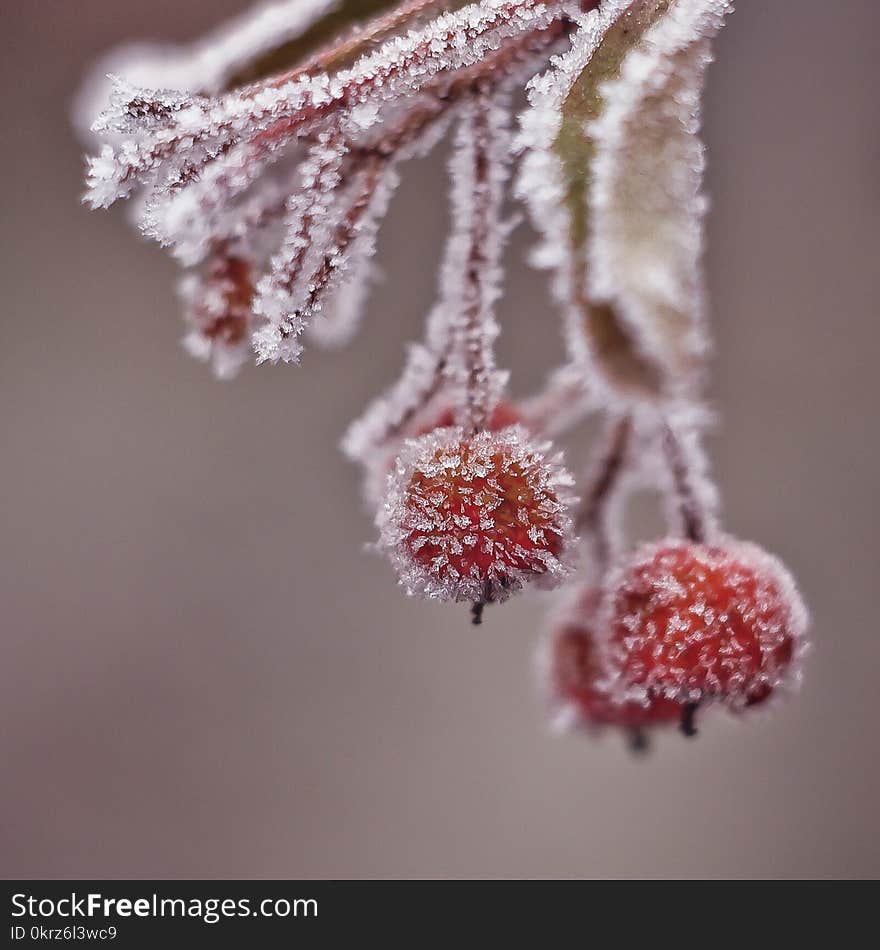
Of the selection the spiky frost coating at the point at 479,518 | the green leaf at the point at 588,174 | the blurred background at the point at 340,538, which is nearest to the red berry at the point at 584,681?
the spiky frost coating at the point at 479,518

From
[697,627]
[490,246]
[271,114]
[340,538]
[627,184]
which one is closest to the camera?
[627,184]

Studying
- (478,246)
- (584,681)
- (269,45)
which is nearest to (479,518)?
(478,246)

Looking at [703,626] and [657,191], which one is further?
[703,626]

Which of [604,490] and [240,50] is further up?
[240,50]

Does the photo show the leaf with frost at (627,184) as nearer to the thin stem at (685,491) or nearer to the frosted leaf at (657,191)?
the frosted leaf at (657,191)

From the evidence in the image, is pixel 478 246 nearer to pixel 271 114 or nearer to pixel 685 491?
pixel 271 114

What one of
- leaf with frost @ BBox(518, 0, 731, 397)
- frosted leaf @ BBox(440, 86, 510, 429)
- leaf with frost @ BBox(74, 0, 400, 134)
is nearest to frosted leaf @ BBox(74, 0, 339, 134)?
leaf with frost @ BBox(74, 0, 400, 134)

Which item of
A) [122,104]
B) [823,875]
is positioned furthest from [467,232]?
[823,875]

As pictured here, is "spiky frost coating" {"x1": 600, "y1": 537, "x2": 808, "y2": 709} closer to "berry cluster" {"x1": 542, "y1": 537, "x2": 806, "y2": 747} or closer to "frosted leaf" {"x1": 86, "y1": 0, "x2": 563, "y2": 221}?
"berry cluster" {"x1": 542, "y1": 537, "x2": 806, "y2": 747}
